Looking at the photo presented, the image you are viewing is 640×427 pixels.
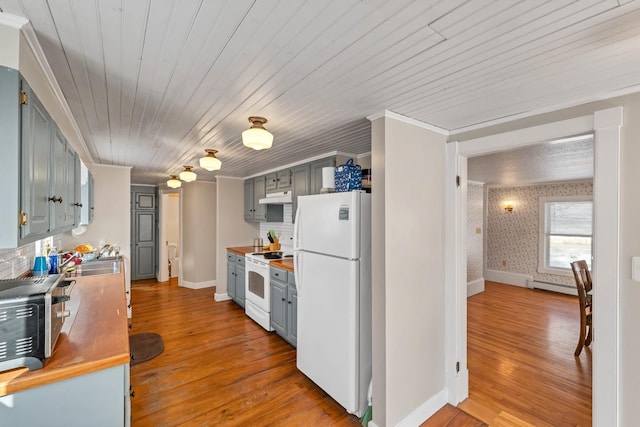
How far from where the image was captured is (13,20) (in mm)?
1056

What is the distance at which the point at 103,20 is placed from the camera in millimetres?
1071

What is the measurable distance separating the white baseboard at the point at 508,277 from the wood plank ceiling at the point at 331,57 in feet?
18.2

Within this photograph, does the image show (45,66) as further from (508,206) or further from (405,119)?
(508,206)

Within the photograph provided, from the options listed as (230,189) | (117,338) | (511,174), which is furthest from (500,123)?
(230,189)

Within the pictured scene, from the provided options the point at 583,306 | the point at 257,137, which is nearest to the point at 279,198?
the point at 257,137

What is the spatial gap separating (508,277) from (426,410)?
546cm

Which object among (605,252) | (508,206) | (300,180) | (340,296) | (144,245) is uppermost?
(300,180)

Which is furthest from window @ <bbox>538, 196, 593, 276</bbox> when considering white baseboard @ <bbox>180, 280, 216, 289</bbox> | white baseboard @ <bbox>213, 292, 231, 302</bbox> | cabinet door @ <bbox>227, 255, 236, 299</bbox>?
white baseboard @ <bbox>180, 280, 216, 289</bbox>

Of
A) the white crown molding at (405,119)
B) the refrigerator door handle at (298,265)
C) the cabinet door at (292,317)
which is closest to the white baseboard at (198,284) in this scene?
the cabinet door at (292,317)

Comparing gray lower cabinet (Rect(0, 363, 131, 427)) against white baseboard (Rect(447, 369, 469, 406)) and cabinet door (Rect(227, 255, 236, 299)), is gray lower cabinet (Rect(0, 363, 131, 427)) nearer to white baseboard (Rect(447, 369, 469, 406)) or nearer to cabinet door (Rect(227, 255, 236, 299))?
white baseboard (Rect(447, 369, 469, 406))

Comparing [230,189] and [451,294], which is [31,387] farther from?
[230,189]

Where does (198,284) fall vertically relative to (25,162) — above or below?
below

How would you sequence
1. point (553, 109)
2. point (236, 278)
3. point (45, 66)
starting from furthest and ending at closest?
point (236, 278)
point (553, 109)
point (45, 66)

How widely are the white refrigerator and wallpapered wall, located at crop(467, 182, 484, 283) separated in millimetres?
4323
